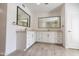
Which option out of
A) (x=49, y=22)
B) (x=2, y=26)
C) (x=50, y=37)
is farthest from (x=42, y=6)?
(x=2, y=26)

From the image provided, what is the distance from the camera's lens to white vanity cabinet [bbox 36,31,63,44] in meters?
5.06

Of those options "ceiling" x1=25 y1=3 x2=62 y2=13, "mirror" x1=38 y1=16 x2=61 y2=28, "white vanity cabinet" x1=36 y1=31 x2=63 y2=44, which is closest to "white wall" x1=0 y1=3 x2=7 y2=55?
"ceiling" x1=25 y1=3 x2=62 y2=13

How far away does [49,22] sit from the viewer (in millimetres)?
→ 5805

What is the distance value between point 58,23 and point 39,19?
4.58ft

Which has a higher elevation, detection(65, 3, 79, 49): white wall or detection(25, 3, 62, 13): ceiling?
detection(25, 3, 62, 13): ceiling

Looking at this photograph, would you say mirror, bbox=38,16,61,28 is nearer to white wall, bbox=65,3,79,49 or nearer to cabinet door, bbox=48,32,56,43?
cabinet door, bbox=48,32,56,43

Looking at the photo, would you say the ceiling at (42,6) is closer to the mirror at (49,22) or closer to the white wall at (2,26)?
the mirror at (49,22)

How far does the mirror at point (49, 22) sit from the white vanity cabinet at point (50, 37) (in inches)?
28.4

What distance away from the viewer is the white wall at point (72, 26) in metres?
3.95

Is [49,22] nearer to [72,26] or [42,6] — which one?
[42,6]

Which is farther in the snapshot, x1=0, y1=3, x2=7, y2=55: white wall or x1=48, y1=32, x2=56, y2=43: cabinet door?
x1=48, y1=32, x2=56, y2=43: cabinet door

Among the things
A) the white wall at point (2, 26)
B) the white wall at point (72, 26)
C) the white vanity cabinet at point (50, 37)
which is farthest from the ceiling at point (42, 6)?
the white wall at point (2, 26)

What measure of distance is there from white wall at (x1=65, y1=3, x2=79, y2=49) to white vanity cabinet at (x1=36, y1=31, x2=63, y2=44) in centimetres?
A: 101

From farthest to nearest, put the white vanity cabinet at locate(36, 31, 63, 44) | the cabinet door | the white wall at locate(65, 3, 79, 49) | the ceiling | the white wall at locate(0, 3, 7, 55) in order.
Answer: the cabinet door → the white vanity cabinet at locate(36, 31, 63, 44) → the ceiling → the white wall at locate(65, 3, 79, 49) → the white wall at locate(0, 3, 7, 55)
